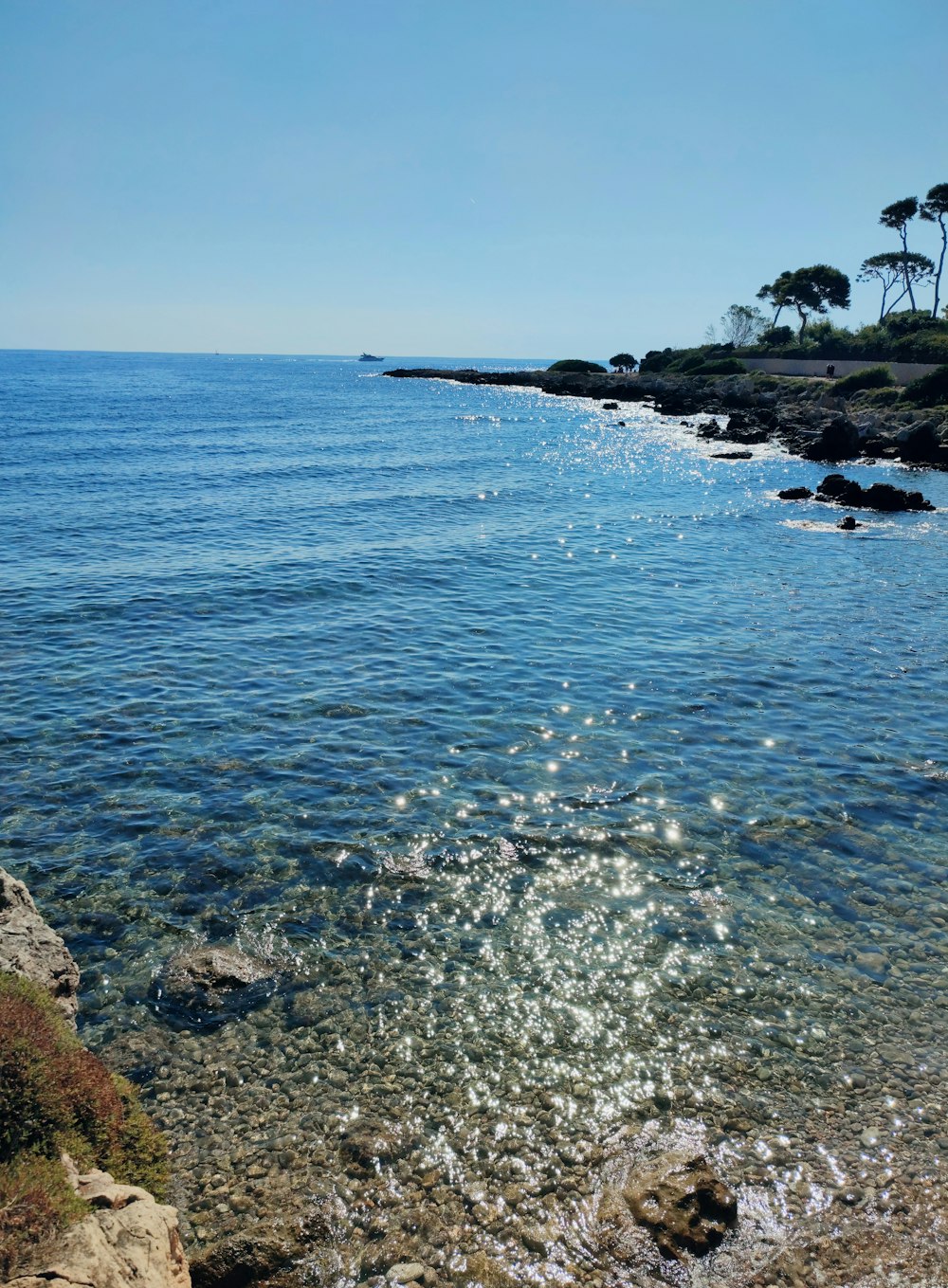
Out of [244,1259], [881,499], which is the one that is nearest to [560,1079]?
[244,1259]

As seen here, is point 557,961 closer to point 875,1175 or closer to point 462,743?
point 875,1175

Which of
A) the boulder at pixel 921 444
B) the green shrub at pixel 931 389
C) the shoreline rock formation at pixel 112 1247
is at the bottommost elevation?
the shoreline rock formation at pixel 112 1247

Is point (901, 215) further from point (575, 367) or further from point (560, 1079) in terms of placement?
point (560, 1079)

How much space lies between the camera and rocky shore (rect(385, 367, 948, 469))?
71.8 meters

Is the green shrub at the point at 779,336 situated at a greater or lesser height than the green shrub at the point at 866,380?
greater

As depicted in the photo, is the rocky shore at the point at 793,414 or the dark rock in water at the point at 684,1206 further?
the rocky shore at the point at 793,414

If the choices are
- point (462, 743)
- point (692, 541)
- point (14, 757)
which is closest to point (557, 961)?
point (462, 743)

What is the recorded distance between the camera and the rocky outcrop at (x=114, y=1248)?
5.69 meters

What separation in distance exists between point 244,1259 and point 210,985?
424 cm

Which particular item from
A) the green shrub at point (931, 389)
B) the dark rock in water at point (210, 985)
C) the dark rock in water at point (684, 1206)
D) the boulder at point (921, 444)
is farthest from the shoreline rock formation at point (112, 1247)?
the green shrub at point (931, 389)

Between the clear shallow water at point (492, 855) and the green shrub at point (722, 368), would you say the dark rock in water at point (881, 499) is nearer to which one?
the clear shallow water at point (492, 855)

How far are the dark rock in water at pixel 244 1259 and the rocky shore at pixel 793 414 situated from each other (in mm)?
77104

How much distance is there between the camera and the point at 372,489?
54.3 m

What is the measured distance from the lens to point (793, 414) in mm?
96500
